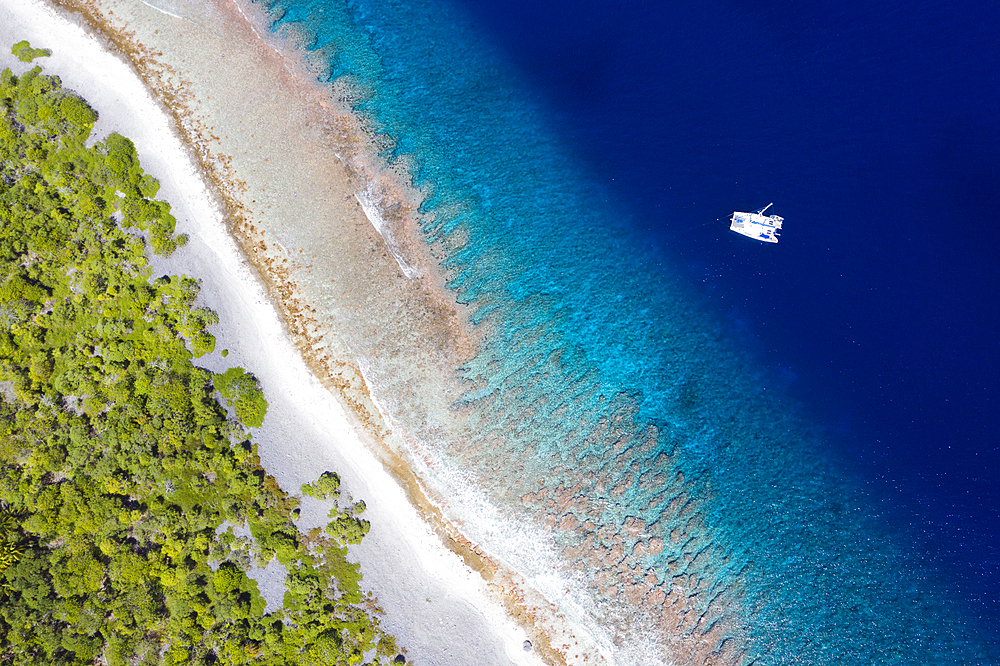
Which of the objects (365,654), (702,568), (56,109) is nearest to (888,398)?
(702,568)

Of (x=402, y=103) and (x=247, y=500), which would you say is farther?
(x=402, y=103)

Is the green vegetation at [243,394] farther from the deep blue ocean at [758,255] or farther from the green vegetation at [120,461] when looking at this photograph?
the deep blue ocean at [758,255]

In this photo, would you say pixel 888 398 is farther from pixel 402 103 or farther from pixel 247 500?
pixel 247 500

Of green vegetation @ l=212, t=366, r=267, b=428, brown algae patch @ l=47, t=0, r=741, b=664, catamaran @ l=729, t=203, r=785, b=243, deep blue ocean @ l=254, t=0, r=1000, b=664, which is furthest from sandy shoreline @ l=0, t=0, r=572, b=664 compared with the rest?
catamaran @ l=729, t=203, r=785, b=243

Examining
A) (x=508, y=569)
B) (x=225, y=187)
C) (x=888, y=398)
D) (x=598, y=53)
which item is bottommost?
(x=508, y=569)

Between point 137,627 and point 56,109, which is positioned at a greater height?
point 56,109

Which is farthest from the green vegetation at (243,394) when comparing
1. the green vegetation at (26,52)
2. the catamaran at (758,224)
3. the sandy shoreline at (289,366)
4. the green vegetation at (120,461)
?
the catamaran at (758,224)
